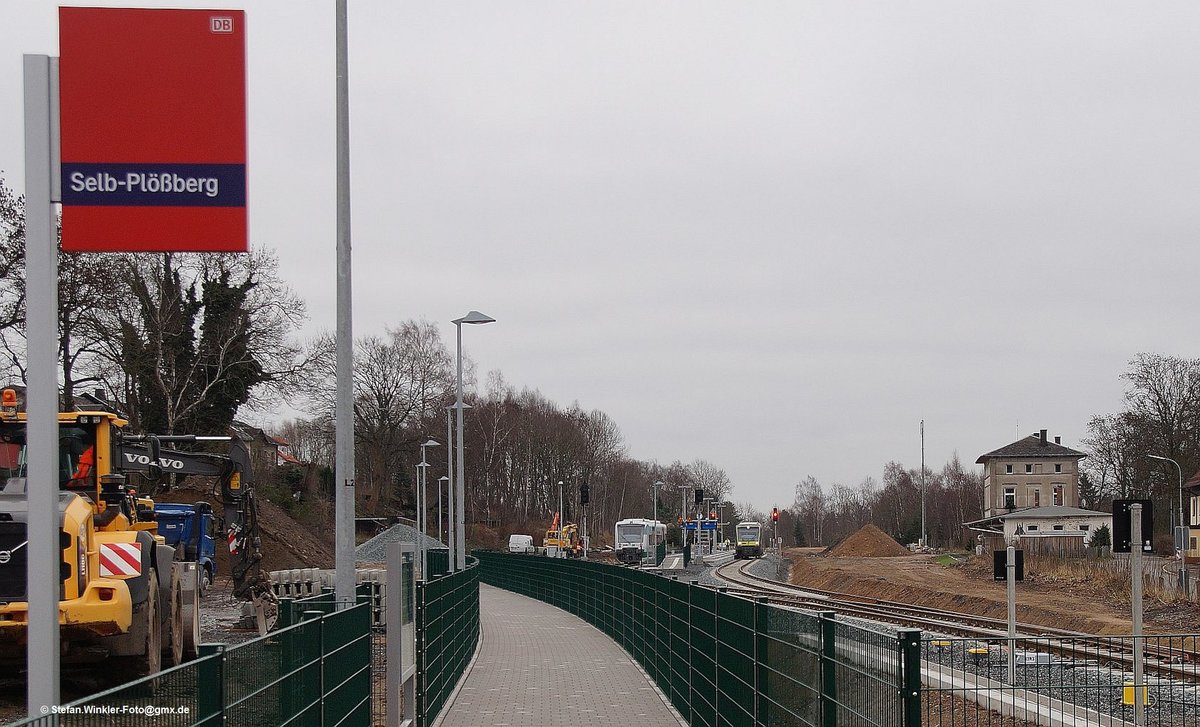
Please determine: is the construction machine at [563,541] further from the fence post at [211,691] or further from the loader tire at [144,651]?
the fence post at [211,691]

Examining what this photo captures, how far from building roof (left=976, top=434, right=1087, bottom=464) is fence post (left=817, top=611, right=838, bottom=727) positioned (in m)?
133

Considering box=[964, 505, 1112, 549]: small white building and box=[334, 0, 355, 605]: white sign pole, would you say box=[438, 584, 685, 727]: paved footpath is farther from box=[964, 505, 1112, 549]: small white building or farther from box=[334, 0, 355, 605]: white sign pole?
box=[964, 505, 1112, 549]: small white building

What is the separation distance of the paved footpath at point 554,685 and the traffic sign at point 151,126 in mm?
9839

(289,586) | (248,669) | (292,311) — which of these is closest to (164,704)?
(248,669)

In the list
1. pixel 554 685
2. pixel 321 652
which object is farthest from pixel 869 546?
pixel 321 652

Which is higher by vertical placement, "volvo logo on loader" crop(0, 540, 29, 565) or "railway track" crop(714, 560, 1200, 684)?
"volvo logo on loader" crop(0, 540, 29, 565)

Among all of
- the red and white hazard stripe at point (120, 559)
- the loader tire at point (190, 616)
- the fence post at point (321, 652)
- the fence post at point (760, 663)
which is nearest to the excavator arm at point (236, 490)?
the loader tire at point (190, 616)

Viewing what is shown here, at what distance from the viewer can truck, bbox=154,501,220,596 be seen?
2704 cm

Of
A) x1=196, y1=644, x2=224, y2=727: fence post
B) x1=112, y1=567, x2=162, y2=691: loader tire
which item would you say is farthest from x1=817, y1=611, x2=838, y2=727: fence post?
x1=112, y1=567, x2=162, y2=691: loader tire

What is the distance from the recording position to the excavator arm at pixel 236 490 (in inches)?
791

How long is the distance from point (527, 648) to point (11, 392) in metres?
11.3

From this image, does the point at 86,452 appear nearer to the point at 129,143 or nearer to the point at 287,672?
the point at 287,672

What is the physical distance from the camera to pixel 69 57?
5.70m

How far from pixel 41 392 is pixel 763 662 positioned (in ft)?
17.5
